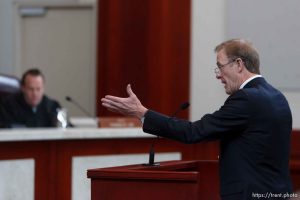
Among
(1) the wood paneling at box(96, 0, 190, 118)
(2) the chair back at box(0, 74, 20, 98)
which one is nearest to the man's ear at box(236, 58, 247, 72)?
(1) the wood paneling at box(96, 0, 190, 118)

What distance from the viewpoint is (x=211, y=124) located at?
3.35m

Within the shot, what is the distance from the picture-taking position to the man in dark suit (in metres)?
3.30

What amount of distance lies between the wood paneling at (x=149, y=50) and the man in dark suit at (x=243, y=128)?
397cm

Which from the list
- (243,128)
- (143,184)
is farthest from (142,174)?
(243,128)

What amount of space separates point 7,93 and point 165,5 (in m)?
1.57

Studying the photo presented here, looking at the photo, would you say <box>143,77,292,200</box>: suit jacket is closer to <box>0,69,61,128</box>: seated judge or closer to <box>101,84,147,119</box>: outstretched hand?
<box>101,84,147,119</box>: outstretched hand

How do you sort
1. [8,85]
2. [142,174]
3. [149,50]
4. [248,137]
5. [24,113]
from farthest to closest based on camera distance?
[149,50], [8,85], [24,113], [142,174], [248,137]

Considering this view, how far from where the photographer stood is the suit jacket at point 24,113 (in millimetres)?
6672

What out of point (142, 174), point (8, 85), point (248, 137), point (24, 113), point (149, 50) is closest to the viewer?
point (248, 137)

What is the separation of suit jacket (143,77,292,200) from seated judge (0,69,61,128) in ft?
10.9

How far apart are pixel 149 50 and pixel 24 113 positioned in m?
1.50

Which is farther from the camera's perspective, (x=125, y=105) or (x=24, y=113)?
(x=24, y=113)

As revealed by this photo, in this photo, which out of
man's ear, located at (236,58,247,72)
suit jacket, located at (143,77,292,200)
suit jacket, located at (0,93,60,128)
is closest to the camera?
suit jacket, located at (143,77,292,200)

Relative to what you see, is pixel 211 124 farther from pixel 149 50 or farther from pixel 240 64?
pixel 149 50
